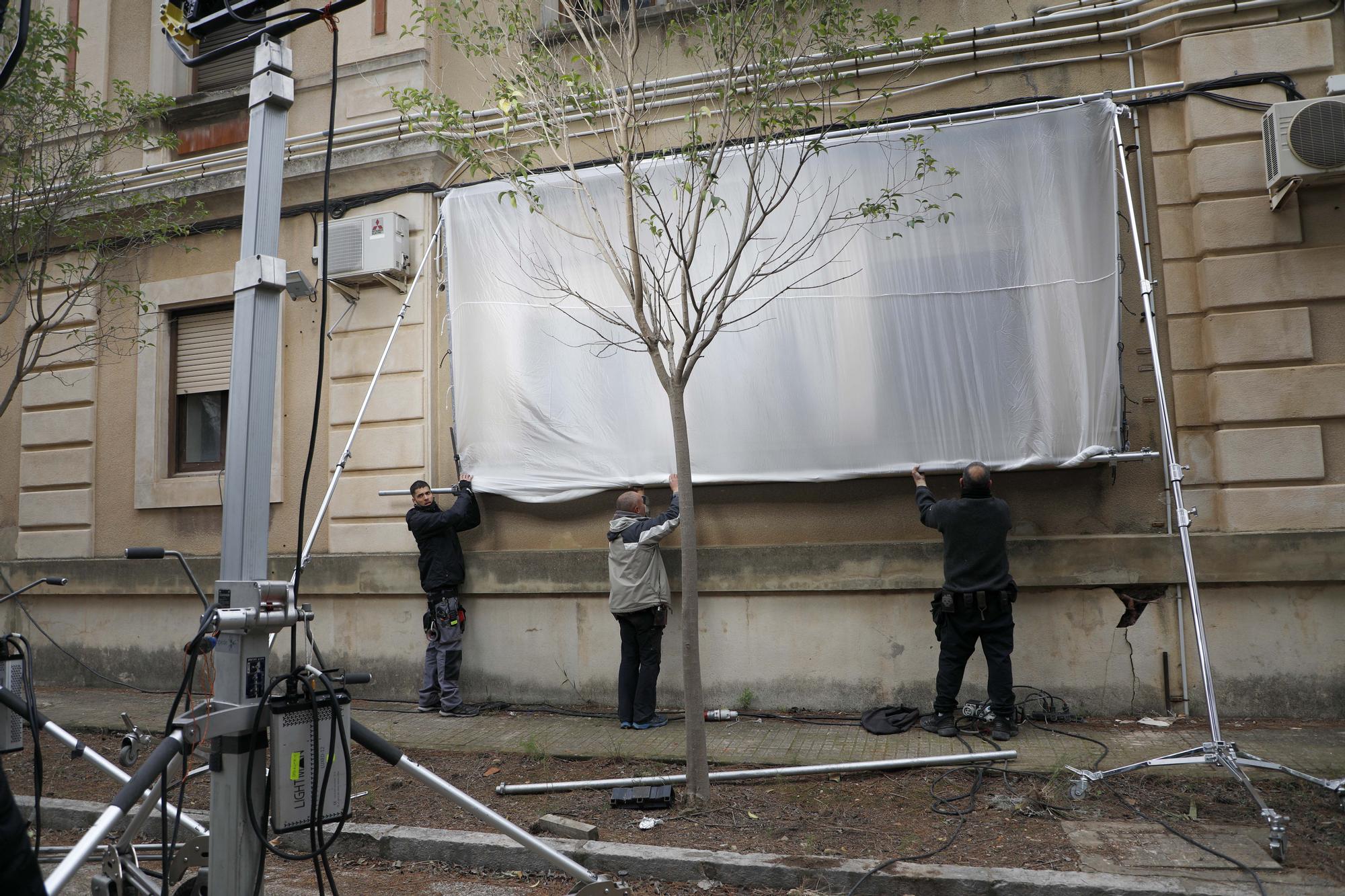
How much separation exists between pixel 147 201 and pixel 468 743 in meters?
6.68

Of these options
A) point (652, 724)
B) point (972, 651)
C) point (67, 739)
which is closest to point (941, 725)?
point (972, 651)

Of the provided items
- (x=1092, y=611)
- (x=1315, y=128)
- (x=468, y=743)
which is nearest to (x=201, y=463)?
(x=468, y=743)

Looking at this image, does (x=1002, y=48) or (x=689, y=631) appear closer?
(x=689, y=631)

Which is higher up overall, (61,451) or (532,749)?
(61,451)

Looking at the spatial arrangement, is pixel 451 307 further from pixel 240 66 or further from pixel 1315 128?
pixel 1315 128

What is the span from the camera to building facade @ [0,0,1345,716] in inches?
267

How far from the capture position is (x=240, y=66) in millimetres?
10375

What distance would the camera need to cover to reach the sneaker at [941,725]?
649cm

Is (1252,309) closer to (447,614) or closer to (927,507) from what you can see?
(927,507)

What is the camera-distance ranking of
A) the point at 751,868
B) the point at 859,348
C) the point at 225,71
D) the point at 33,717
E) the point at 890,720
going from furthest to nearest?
1. the point at 225,71
2. the point at 859,348
3. the point at 890,720
4. the point at 751,868
5. the point at 33,717

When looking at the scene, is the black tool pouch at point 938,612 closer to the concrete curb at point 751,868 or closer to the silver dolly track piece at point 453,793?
the concrete curb at point 751,868

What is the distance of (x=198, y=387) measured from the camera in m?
10.0

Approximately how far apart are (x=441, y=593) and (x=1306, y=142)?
756cm

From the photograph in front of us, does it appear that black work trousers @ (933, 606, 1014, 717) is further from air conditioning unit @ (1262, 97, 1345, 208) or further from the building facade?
air conditioning unit @ (1262, 97, 1345, 208)
